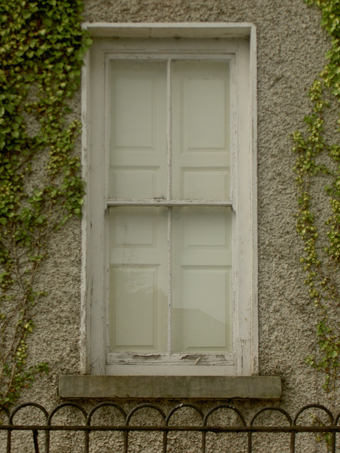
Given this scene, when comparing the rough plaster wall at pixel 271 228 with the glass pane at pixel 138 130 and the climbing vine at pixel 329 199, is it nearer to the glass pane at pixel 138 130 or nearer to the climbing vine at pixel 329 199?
the climbing vine at pixel 329 199

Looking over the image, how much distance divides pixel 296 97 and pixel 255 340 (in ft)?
5.06

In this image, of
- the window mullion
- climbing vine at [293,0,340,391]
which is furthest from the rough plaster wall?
the window mullion

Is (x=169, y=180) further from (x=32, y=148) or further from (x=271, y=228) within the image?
(x=32, y=148)

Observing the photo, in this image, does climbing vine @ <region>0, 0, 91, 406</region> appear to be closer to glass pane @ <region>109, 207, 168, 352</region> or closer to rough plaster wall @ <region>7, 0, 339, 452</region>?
rough plaster wall @ <region>7, 0, 339, 452</region>

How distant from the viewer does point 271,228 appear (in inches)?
124

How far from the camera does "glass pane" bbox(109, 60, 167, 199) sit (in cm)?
329

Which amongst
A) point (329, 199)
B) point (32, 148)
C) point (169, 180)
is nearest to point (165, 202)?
point (169, 180)

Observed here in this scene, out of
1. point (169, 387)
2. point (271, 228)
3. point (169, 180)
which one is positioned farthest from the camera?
point (169, 180)

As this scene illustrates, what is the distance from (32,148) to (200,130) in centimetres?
109

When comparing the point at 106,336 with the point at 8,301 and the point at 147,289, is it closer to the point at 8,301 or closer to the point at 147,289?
the point at 147,289

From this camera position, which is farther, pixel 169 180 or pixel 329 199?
pixel 169 180

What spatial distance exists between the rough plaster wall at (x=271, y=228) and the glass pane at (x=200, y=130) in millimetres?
267

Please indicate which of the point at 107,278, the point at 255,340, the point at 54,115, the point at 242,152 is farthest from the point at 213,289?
the point at 54,115

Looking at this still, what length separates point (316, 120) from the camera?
3.16 metres
